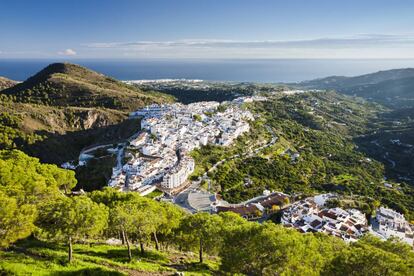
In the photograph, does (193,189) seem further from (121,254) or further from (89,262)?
(89,262)

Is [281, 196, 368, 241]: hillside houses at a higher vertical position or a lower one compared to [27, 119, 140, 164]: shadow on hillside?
lower

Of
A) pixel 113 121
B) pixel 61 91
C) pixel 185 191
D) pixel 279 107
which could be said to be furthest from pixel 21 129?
pixel 279 107

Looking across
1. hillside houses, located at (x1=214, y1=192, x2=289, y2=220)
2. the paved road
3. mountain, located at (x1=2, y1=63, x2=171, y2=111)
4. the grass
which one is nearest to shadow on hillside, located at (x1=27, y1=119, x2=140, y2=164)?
mountain, located at (x1=2, y1=63, x2=171, y2=111)

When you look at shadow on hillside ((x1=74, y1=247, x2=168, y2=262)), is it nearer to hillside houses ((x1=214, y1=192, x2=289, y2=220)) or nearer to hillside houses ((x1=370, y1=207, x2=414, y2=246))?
hillside houses ((x1=214, y1=192, x2=289, y2=220))

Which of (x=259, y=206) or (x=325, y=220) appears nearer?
(x=325, y=220)

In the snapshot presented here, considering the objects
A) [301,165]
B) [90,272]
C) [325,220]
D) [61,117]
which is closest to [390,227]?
[325,220]
